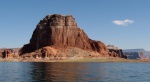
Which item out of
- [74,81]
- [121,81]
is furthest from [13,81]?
[121,81]

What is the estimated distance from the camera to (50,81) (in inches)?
2493

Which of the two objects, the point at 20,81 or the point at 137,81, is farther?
the point at 137,81

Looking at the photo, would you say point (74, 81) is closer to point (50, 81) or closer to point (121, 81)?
point (50, 81)

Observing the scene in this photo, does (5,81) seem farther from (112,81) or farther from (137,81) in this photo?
(137,81)

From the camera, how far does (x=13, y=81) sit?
6297 cm

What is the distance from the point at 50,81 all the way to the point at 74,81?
5.17 meters

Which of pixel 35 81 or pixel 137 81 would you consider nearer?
pixel 35 81

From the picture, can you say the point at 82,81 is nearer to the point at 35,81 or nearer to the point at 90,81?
the point at 90,81

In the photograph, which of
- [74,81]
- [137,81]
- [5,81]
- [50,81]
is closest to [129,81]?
[137,81]

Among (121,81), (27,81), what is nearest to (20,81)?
(27,81)

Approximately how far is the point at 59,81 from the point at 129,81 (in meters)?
16.1

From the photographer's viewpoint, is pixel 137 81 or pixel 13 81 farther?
pixel 137 81

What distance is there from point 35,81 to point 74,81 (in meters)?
8.36

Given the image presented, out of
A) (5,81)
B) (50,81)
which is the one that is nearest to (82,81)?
(50,81)
